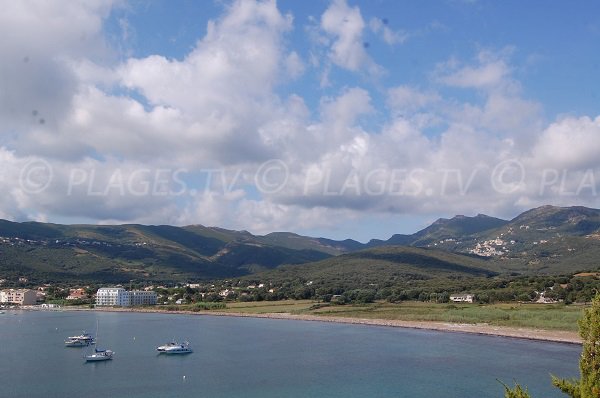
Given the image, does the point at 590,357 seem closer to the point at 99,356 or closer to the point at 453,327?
the point at 99,356

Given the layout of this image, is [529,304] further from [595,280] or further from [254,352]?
[254,352]

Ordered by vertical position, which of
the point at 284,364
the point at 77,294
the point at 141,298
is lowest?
the point at 284,364

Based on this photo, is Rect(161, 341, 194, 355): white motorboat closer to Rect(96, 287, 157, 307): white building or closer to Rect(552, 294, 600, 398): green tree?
Rect(552, 294, 600, 398): green tree

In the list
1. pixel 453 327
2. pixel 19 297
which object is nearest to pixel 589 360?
A: pixel 453 327

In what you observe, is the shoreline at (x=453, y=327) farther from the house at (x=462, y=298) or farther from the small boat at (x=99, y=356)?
the small boat at (x=99, y=356)

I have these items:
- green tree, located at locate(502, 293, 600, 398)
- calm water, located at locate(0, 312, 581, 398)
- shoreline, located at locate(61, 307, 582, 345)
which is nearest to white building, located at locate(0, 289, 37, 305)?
shoreline, located at locate(61, 307, 582, 345)

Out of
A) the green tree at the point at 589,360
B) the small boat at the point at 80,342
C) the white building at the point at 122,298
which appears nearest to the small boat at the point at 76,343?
the small boat at the point at 80,342
